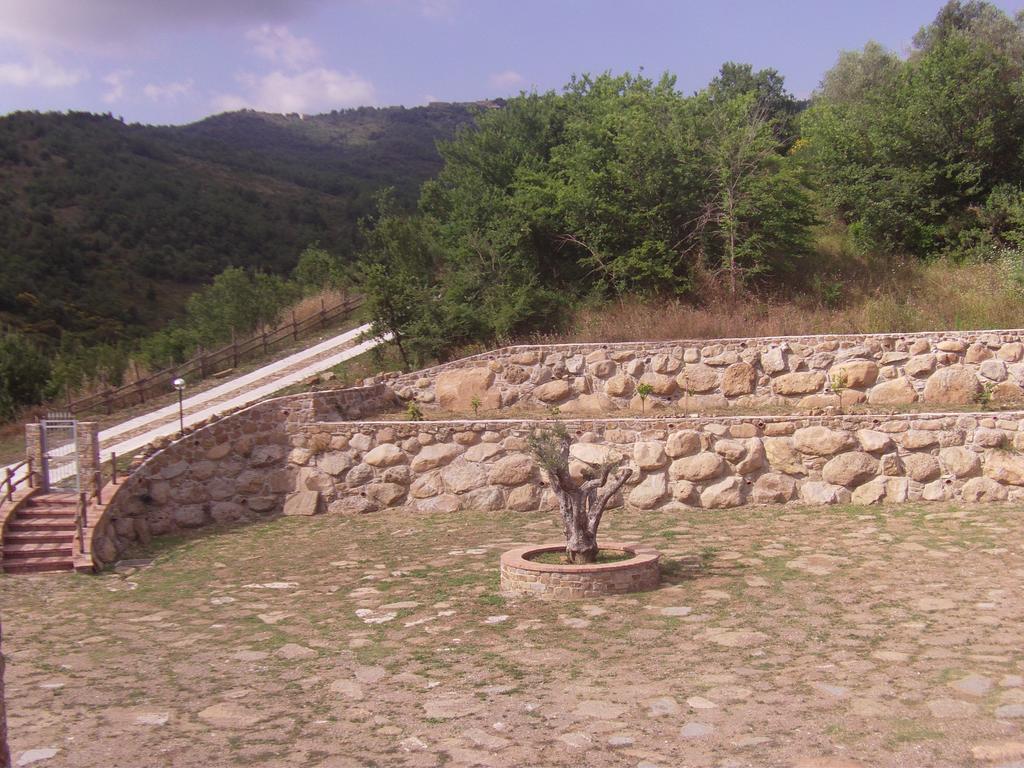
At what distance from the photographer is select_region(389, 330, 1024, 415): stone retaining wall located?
509 inches

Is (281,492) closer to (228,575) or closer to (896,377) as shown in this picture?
(228,575)

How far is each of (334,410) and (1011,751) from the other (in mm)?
10605

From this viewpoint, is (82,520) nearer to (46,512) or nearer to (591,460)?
(46,512)

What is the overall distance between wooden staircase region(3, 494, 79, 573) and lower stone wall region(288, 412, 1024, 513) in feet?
9.27

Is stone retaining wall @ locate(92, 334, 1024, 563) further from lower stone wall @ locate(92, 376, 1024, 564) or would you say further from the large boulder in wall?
the large boulder in wall

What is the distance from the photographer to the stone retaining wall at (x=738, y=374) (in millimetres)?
12938

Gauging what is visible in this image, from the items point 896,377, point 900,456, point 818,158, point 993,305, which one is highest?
point 818,158

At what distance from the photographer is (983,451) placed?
34.8 feet

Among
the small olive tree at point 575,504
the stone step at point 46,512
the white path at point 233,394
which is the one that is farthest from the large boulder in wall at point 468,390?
the small olive tree at point 575,504

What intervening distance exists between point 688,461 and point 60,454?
26.0ft

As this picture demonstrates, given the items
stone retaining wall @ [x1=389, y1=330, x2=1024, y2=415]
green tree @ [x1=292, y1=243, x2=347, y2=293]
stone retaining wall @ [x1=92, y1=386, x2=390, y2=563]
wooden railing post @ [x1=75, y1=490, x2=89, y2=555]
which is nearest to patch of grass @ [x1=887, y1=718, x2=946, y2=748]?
stone retaining wall @ [x1=389, y1=330, x2=1024, y2=415]

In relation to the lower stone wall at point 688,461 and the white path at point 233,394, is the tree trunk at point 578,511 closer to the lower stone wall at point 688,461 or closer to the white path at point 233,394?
the lower stone wall at point 688,461

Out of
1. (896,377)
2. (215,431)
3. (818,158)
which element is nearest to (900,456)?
(896,377)

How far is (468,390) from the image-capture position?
587 inches
